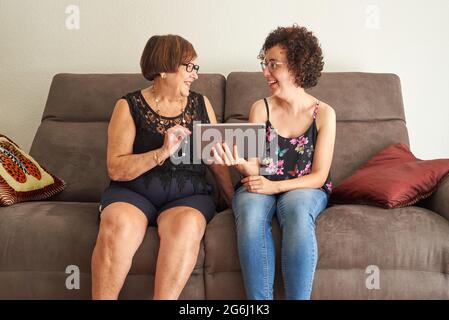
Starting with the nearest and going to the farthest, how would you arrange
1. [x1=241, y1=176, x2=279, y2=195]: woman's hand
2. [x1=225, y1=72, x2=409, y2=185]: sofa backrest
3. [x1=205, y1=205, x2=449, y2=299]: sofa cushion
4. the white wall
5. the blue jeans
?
the blue jeans < [x1=205, y1=205, x2=449, y2=299]: sofa cushion < [x1=241, y1=176, x2=279, y2=195]: woman's hand < [x1=225, y1=72, x2=409, y2=185]: sofa backrest < the white wall

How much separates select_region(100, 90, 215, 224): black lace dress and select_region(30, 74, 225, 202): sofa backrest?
1.34 ft

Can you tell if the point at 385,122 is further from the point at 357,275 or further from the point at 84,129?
the point at 84,129

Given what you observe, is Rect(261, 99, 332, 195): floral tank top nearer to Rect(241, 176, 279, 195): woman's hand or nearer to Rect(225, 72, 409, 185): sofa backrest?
Rect(241, 176, 279, 195): woman's hand

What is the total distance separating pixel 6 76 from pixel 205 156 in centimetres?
148

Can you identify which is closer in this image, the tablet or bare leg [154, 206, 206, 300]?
bare leg [154, 206, 206, 300]

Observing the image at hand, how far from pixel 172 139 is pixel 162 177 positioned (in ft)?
0.61

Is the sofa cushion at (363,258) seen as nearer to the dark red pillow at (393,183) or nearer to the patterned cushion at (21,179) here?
the dark red pillow at (393,183)

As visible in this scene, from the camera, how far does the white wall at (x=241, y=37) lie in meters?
2.79

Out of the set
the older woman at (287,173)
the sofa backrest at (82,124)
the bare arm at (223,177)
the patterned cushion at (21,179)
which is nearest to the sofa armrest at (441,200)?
the older woman at (287,173)

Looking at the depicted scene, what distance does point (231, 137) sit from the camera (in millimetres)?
1976

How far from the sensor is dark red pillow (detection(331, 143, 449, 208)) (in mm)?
2045

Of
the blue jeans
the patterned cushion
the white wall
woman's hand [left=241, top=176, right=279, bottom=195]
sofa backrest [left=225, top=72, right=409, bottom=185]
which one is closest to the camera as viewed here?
the blue jeans

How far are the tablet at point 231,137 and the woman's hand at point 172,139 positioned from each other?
59 mm

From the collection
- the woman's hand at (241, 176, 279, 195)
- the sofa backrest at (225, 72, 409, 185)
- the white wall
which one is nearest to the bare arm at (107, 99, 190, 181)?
the woman's hand at (241, 176, 279, 195)
